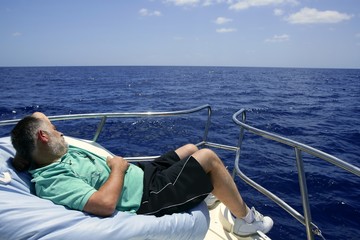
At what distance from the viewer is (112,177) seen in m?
1.92

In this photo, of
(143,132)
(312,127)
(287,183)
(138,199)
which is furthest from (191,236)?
(312,127)

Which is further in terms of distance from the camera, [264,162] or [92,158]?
[264,162]

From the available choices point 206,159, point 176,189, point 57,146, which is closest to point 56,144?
point 57,146

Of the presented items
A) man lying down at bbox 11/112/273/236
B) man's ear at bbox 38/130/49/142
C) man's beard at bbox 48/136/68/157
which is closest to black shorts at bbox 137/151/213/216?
man lying down at bbox 11/112/273/236

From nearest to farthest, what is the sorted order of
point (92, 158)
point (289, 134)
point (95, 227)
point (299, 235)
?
point (95, 227), point (92, 158), point (299, 235), point (289, 134)

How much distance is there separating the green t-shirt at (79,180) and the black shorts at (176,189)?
0.07 meters

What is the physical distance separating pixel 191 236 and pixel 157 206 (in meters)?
0.27

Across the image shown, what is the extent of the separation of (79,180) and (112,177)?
0.61ft

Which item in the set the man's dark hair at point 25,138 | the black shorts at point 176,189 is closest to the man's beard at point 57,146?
the man's dark hair at point 25,138

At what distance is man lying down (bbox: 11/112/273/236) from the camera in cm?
186

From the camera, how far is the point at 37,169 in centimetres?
196

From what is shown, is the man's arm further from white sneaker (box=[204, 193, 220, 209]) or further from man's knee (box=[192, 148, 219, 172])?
white sneaker (box=[204, 193, 220, 209])

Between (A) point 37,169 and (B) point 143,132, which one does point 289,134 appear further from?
(A) point 37,169

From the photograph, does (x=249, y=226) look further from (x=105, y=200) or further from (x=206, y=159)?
(x=105, y=200)
